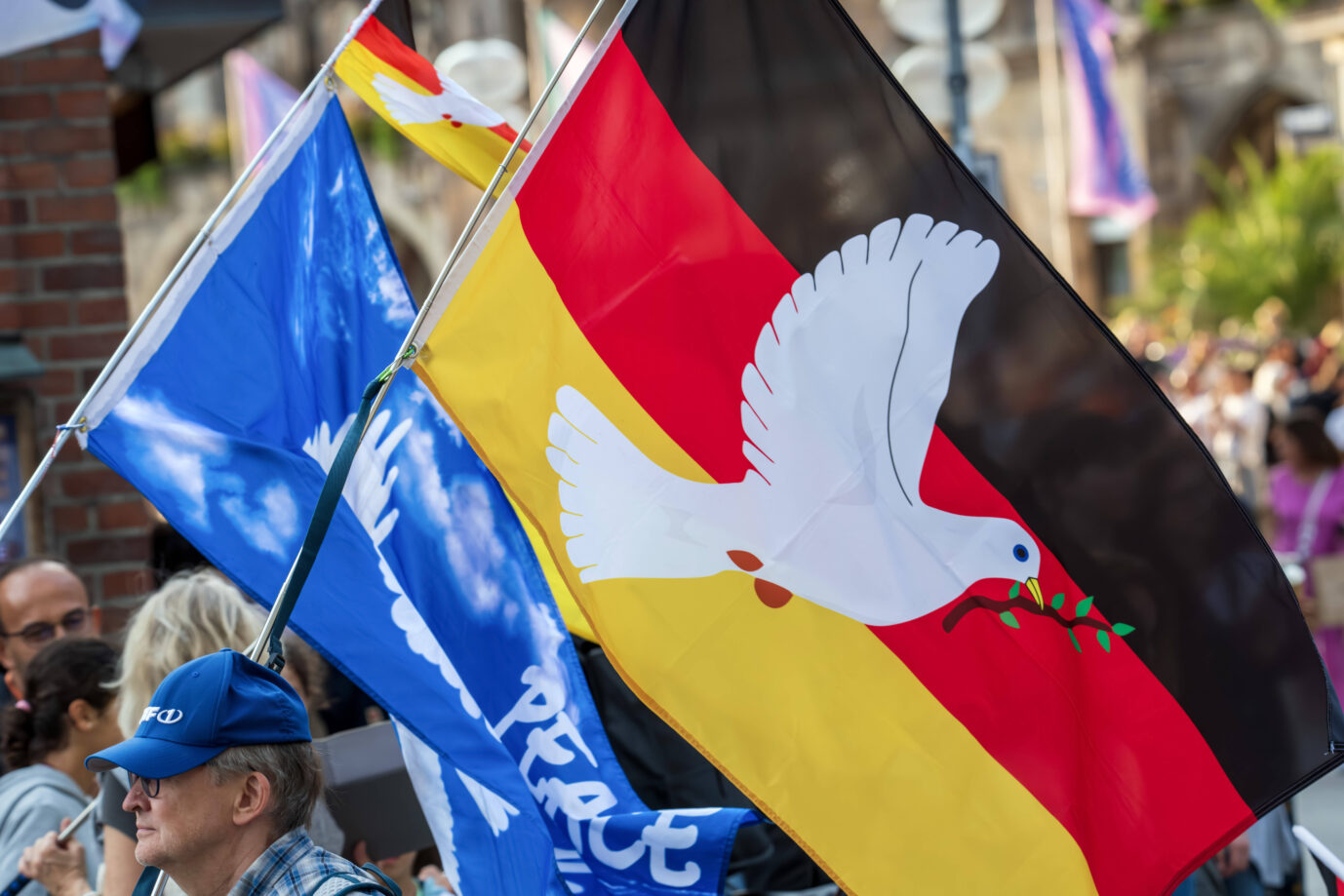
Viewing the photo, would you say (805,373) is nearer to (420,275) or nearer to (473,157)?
(473,157)

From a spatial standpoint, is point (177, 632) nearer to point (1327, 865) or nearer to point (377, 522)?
point (377, 522)

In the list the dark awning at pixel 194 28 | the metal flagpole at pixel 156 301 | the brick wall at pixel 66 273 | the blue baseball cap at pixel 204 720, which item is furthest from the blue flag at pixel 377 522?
the dark awning at pixel 194 28

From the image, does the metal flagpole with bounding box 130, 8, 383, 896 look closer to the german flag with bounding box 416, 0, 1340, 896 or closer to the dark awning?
the german flag with bounding box 416, 0, 1340, 896

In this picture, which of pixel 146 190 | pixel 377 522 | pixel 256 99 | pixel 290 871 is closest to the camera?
pixel 290 871

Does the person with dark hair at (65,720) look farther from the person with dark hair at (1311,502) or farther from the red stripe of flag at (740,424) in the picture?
the person with dark hair at (1311,502)

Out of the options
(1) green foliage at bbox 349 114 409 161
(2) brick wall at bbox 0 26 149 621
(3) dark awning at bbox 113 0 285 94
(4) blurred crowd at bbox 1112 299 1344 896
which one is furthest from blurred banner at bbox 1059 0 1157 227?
(1) green foliage at bbox 349 114 409 161

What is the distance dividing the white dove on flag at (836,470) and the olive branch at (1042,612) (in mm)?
29

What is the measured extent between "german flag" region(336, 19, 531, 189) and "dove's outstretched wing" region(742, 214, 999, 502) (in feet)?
3.24

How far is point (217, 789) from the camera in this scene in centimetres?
218

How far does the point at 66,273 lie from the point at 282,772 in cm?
315

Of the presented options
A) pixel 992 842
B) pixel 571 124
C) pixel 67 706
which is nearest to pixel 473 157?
pixel 571 124

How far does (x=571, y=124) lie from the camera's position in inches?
106

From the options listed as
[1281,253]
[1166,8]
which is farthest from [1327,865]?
[1166,8]

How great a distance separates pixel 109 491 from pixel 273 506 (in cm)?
221
